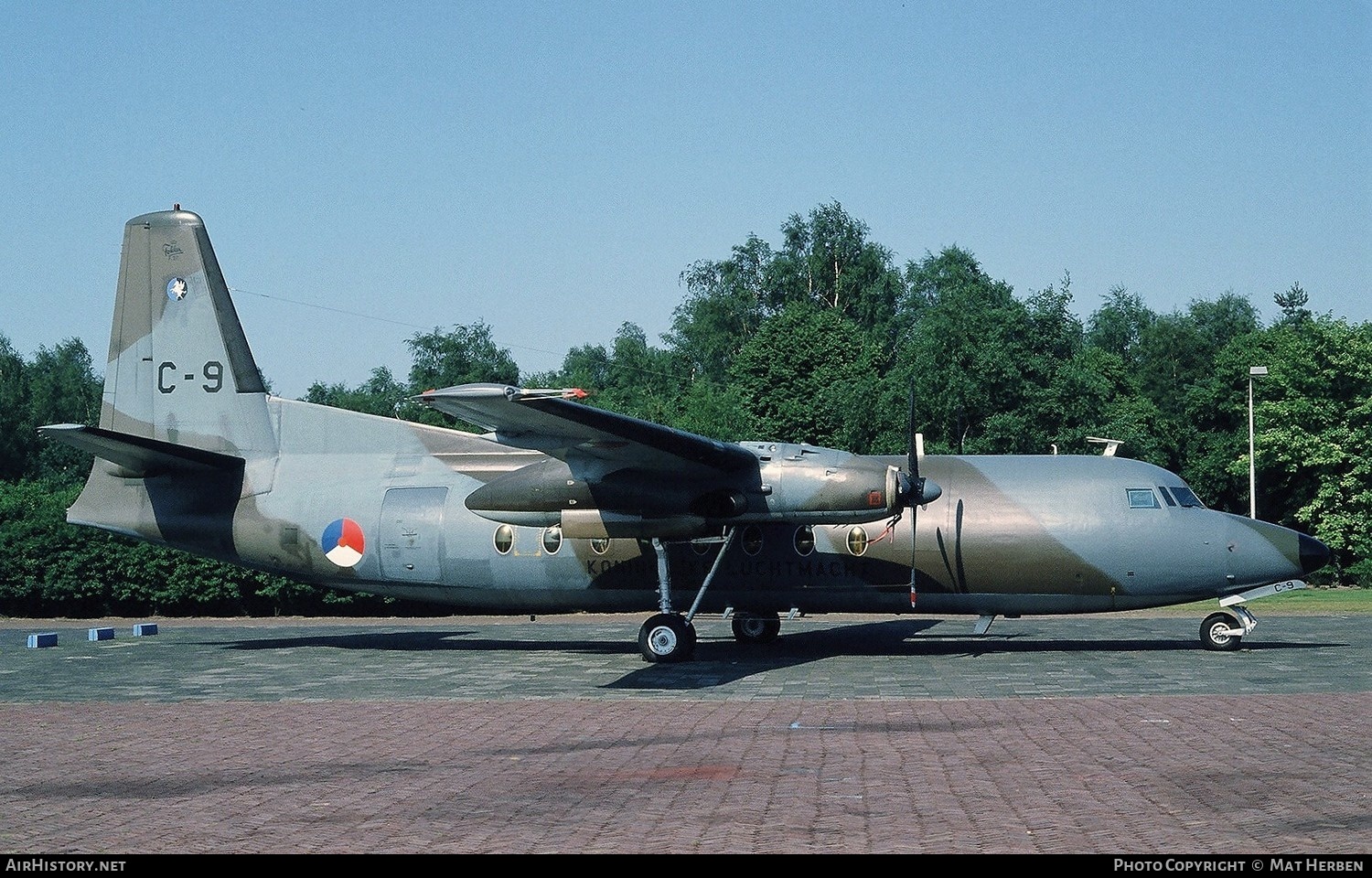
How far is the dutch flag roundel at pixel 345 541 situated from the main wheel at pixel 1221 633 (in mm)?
14757

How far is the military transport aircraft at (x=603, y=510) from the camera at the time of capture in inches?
816

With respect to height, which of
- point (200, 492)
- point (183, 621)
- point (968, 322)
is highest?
point (968, 322)

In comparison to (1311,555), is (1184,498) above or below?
above

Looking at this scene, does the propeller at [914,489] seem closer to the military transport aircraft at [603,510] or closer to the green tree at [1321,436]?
the military transport aircraft at [603,510]

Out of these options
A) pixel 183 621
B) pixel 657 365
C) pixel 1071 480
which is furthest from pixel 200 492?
pixel 657 365

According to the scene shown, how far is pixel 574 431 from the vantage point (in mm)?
19562

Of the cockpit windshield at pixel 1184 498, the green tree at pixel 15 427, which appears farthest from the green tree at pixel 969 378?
the green tree at pixel 15 427

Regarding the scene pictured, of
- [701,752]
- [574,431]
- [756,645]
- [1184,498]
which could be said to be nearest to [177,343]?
[574,431]

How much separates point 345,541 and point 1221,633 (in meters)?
15.2

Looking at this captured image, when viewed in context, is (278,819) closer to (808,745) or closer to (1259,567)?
(808,745)

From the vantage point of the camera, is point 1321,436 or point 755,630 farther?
point 1321,436

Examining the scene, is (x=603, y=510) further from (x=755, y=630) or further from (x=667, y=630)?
(x=755, y=630)

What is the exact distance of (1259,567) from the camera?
69.6 feet
